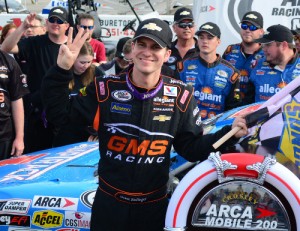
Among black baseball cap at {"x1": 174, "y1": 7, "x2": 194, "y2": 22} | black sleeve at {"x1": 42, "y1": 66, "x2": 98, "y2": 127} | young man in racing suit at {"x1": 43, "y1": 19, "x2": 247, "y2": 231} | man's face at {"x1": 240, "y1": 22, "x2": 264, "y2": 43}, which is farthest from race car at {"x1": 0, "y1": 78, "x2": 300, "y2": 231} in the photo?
man's face at {"x1": 240, "y1": 22, "x2": 264, "y2": 43}

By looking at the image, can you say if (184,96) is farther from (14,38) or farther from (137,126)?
(14,38)

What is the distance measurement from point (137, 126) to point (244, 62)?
3728mm

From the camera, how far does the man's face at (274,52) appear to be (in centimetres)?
516

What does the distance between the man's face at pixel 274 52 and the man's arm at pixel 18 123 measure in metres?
2.26

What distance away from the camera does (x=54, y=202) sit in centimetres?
347

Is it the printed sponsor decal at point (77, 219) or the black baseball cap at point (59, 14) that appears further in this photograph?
the black baseball cap at point (59, 14)

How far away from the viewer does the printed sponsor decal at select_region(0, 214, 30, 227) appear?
348cm

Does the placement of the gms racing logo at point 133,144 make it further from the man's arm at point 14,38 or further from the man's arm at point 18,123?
the man's arm at point 14,38

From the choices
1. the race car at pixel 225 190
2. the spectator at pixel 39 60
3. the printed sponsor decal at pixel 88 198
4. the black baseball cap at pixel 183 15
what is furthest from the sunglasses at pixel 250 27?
the printed sponsor decal at pixel 88 198

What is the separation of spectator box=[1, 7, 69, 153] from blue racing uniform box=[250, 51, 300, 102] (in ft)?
6.62

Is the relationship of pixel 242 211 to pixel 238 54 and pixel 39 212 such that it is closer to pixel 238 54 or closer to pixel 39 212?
pixel 39 212

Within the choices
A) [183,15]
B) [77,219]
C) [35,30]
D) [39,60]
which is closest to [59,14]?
[39,60]

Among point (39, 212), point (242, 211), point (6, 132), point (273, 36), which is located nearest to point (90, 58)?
point (6, 132)

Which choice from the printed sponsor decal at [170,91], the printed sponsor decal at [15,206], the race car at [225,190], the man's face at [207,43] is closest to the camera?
the race car at [225,190]
